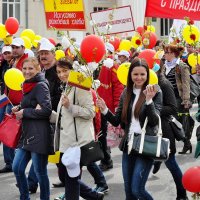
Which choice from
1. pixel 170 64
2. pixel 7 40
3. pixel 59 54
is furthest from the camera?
pixel 7 40

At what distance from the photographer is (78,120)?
5207 mm

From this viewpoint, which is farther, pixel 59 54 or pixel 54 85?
pixel 59 54

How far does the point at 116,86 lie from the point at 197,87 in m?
1.49

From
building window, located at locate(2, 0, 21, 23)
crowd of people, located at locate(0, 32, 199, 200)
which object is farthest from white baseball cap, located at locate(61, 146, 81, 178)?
building window, located at locate(2, 0, 21, 23)

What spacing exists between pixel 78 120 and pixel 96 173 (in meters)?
1.34

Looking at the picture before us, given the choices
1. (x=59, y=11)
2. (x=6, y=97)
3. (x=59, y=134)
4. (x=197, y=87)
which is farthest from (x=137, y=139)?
(x=59, y=11)

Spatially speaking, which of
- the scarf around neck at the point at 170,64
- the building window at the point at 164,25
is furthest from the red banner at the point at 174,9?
the building window at the point at 164,25

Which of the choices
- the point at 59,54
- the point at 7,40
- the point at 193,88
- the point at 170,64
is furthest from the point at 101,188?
the point at 7,40

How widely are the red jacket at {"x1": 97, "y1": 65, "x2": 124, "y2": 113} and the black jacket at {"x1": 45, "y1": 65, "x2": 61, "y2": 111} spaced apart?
4.48 feet

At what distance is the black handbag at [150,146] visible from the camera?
4.99 meters

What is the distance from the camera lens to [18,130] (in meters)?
6.03

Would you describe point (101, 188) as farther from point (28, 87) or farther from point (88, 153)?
point (28, 87)

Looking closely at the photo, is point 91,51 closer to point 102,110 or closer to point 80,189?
point 102,110

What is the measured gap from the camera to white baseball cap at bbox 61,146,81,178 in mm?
5102
